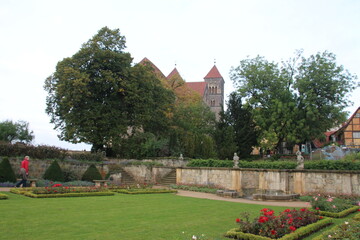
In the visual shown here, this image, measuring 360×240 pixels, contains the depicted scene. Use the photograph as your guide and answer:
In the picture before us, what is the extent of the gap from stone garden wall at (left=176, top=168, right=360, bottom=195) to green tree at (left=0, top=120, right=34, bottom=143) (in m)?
34.1

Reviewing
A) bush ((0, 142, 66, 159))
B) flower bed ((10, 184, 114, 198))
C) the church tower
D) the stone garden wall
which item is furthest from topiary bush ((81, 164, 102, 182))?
the church tower

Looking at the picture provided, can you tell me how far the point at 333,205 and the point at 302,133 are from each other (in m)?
29.1

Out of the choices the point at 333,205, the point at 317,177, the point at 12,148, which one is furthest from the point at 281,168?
the point at 12,148

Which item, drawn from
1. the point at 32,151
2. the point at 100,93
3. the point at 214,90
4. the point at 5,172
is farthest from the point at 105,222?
the point at 214,90

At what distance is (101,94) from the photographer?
33.1 m

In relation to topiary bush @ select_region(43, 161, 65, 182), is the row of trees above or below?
above

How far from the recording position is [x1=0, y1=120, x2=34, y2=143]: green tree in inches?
1875

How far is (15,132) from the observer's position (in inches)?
1938

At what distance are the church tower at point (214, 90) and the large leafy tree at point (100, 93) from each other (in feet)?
164

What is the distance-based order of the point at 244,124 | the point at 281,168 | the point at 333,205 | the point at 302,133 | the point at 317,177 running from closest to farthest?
the point at 333,205
the point at 317,177
the point at 281,168
the point at 302,133
the point at 244,124

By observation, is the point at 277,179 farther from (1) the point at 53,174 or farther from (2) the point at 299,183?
(1) the point at 53,174

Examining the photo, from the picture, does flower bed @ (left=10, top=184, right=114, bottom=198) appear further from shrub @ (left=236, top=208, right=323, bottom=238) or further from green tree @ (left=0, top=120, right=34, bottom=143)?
green tree @ (left=0, top=120, right=34, bottom=143)

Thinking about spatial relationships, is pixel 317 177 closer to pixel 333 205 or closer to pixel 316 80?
pixel 333 205

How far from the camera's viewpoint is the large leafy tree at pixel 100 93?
29938 millimetres
